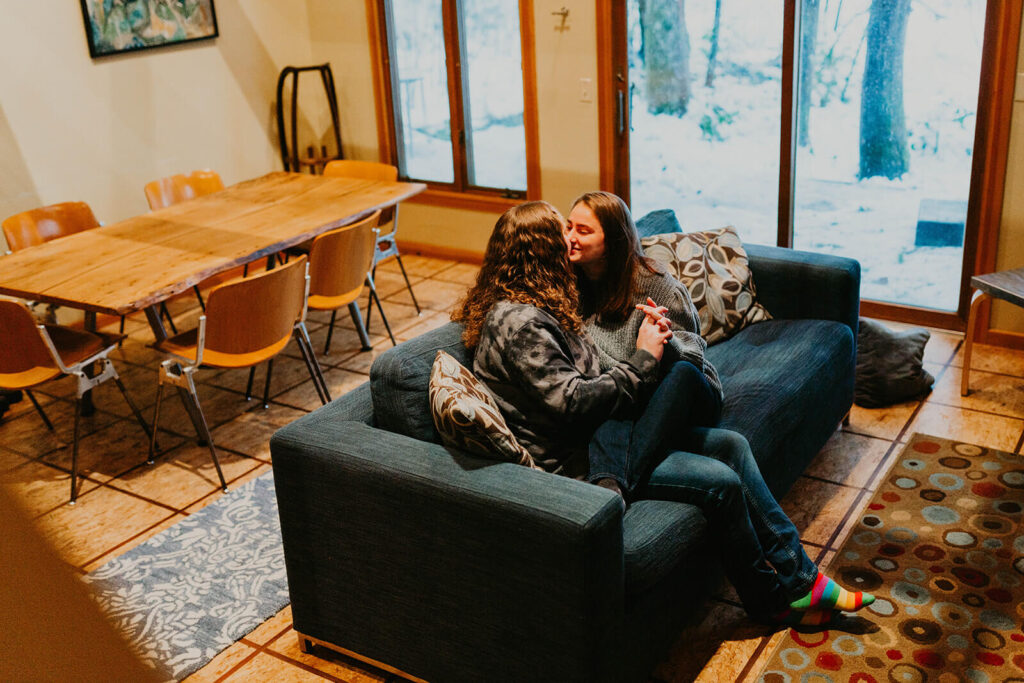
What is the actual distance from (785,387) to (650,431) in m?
0.80

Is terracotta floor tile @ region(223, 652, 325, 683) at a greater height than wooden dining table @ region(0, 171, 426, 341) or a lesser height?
lesser

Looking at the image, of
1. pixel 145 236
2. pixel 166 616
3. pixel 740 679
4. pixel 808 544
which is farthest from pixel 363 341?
pixel 740 679

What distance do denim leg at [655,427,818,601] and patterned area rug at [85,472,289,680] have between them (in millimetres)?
1395

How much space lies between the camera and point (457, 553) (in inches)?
94.0

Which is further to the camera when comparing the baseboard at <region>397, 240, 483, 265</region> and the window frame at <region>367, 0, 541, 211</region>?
the baseboard at <region>397, 240, 483, 265</region>

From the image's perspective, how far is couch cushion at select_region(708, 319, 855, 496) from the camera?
3148 mm

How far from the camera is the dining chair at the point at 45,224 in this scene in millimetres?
4590

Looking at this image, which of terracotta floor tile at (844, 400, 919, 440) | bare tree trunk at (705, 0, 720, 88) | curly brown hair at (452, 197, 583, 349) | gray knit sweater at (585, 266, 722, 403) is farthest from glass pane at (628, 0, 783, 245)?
curly brown hair at (452, 197, 583, 349)

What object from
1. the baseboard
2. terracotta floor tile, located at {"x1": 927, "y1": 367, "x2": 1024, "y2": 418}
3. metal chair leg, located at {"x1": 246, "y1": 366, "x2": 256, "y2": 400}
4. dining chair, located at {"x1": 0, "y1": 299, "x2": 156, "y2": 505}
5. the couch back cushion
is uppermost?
the couch back cushion

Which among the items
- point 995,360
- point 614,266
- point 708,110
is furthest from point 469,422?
point 708,110

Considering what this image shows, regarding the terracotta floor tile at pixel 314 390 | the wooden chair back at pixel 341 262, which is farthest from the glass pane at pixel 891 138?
the terracotta floor tile at pixel 314 390

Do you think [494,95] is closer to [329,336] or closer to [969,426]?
[329,336]

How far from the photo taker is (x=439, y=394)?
2535 millimetres

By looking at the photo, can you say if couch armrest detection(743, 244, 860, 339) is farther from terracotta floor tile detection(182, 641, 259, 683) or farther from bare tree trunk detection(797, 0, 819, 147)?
terracotta floor tile detection(182, 641, 259, 683)
